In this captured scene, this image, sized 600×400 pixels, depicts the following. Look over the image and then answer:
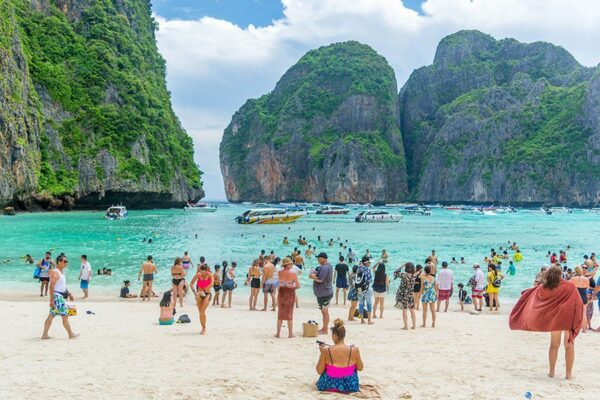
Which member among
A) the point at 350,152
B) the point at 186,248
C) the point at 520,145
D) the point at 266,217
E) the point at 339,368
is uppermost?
the point at 520,145

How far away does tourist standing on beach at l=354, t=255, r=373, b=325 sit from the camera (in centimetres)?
1236

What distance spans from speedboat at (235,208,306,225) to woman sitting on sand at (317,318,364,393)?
58164 mm

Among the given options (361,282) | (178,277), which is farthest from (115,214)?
(361,282)

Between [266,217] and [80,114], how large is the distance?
119 feet

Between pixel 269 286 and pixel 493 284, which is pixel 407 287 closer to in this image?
pixel 269 286

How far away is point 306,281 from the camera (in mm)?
22000

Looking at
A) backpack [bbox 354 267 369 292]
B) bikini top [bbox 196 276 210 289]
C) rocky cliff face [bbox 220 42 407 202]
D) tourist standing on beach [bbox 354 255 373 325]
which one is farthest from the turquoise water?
rocky cliff face [bbox 220 42 407 202]

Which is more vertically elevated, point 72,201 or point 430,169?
point 430,169

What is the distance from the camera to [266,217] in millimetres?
66625

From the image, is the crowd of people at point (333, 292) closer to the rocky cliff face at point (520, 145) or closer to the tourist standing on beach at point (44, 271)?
the tourist standing on beach at point (44, 271)

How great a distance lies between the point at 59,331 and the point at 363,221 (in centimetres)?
6468

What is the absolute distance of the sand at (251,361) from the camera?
7234 millimetres

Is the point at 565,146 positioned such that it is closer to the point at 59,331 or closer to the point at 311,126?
the point at 311,126

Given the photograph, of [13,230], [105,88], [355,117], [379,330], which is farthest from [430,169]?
[379,330]
